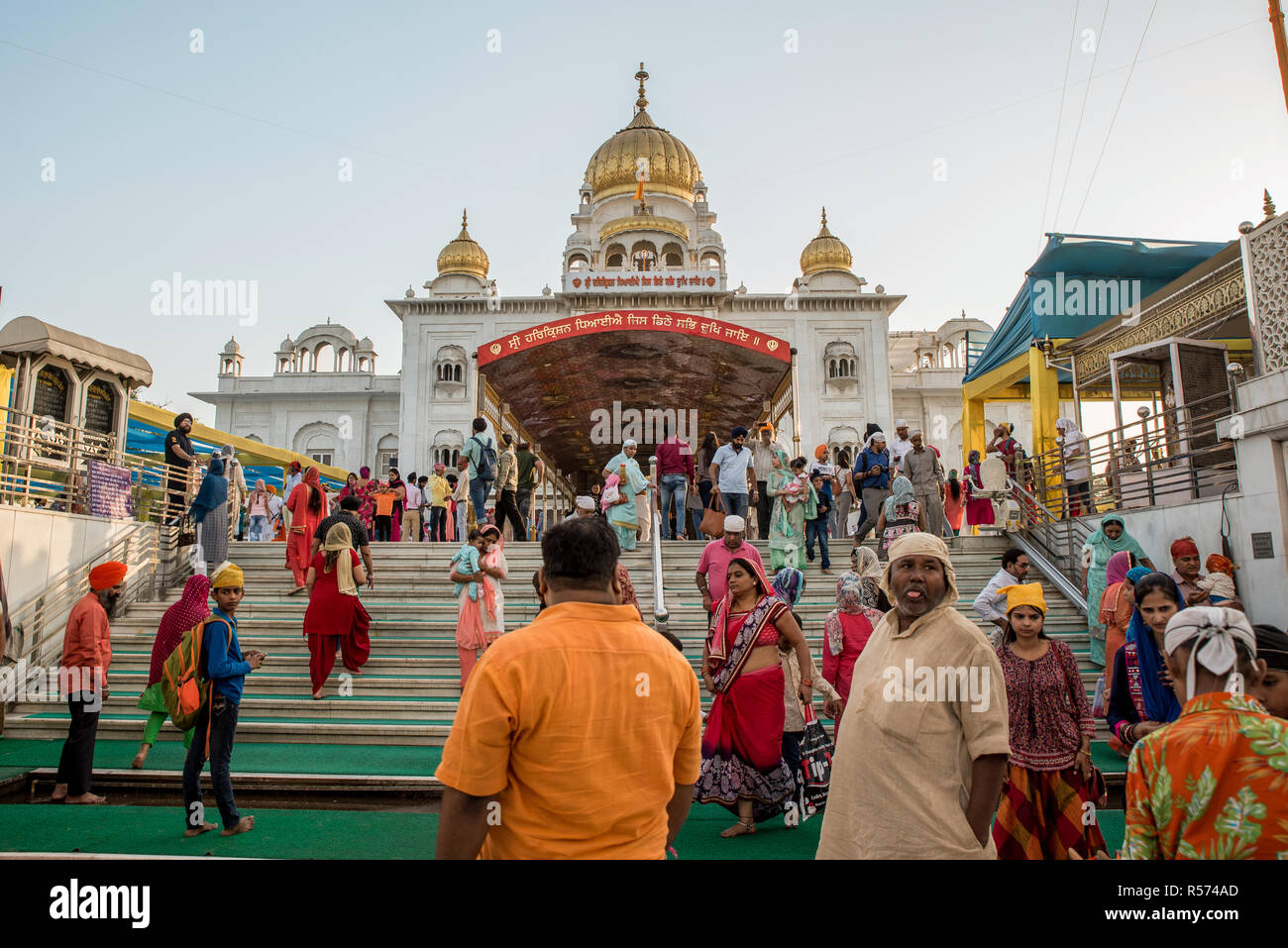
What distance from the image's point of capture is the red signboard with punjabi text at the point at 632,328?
13.4 m

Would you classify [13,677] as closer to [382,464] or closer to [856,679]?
[856,679]

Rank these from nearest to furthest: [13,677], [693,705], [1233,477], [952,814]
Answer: [693,705], [952,814], [13,677], [1233,477]

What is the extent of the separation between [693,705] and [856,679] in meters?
0.81

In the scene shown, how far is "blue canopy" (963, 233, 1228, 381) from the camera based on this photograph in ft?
42.4

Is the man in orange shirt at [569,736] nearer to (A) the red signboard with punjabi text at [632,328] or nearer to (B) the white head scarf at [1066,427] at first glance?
(A) the red signboard with punjabi text at [632,328]

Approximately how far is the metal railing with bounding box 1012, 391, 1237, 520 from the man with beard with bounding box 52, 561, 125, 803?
10.1m

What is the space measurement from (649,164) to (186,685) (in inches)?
1503

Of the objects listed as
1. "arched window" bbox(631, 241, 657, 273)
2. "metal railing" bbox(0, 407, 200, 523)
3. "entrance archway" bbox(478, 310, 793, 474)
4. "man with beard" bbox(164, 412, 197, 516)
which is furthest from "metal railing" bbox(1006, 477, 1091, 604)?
"arched window" bbox(631, 241, 657, 273)

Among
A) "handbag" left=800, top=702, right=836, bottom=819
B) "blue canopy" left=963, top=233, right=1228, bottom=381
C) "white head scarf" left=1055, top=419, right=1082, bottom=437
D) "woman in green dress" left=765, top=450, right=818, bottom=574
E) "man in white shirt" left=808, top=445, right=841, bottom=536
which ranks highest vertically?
"blue canopy" left=963, top=233, right=1228, bottom=381

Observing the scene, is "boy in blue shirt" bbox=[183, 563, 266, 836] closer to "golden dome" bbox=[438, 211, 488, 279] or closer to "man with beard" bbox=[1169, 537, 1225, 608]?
"man with beard" bbox=[1169, 537, 1225, 608]

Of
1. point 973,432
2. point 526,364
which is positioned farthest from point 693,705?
point 973,432

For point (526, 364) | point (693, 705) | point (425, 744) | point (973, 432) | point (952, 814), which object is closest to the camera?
point (693, 705)

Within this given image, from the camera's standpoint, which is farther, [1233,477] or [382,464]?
[382,464]
